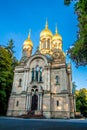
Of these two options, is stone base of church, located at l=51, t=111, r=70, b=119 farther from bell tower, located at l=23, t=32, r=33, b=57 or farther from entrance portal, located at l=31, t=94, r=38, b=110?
bell tower, located at l=23, t=32, r=33, b=57

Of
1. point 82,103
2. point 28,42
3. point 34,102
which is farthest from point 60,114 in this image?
point 28,42

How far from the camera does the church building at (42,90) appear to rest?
83.6ft

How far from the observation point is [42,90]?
26.7 m

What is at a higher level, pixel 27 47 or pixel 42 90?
pixel 27 47

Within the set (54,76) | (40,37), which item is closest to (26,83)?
(54,76)

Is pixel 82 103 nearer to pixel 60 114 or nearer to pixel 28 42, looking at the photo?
pixel 60 114

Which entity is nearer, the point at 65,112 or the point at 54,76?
the point at 65,112

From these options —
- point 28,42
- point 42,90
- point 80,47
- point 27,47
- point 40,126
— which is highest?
point 28,42

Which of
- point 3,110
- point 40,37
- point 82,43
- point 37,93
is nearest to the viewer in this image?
point 82,43

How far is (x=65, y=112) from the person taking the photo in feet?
81.5

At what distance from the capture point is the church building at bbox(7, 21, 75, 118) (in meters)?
25.5

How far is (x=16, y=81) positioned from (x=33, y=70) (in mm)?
3845

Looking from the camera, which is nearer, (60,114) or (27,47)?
(60,114)

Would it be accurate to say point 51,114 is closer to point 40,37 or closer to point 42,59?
point 42,59
